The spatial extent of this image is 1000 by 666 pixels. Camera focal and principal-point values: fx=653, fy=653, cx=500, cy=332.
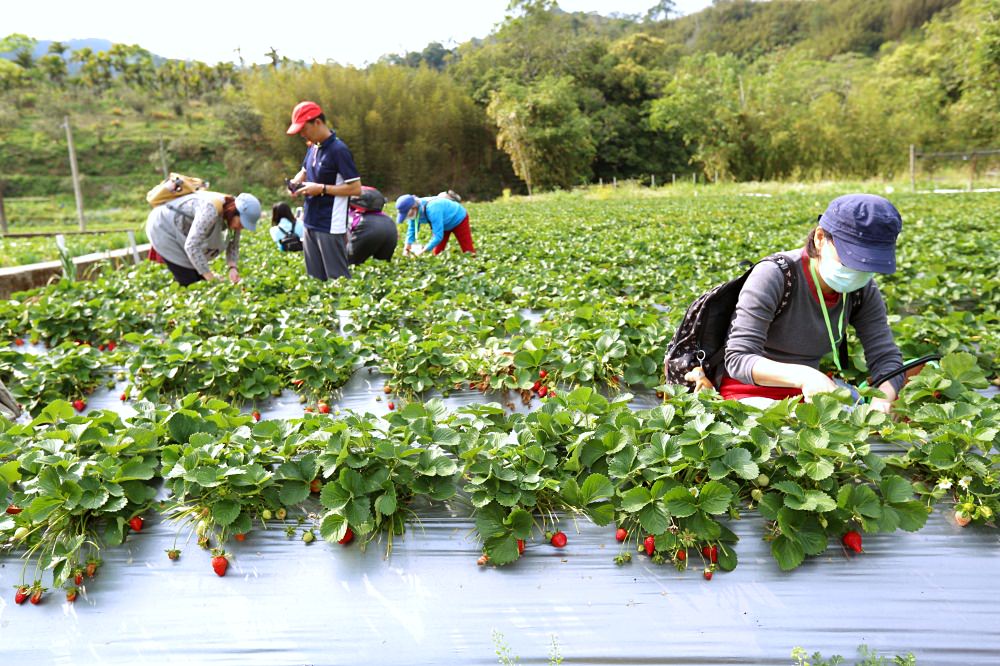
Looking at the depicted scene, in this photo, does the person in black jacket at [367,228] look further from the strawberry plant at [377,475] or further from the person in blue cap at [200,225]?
the strawberry plant at [377,475]

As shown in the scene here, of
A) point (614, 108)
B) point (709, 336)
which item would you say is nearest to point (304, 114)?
point (709, 336)

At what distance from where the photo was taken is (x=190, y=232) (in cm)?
504

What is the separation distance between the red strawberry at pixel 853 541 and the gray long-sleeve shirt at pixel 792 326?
57cm

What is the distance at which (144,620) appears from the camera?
1.61 metres

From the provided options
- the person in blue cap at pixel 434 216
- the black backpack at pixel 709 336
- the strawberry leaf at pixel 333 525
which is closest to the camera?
the strawberry leaf at pixel 333 525

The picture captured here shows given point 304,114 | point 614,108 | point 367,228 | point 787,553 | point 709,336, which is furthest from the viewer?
point 614,108

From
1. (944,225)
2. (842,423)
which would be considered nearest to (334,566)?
(842,423)

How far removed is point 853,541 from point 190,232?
488 centimetres

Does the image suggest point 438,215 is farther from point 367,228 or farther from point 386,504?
point 386,504

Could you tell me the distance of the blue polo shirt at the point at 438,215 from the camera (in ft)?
23.0

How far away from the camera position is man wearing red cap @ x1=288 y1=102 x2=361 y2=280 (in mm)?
4848

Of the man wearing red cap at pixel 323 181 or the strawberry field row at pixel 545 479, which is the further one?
the man wearing red cap at pixel 323 181

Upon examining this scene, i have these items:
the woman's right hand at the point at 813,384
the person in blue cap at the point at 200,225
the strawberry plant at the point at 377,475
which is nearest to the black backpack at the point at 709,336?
the woman's right hand at the point at 813,384

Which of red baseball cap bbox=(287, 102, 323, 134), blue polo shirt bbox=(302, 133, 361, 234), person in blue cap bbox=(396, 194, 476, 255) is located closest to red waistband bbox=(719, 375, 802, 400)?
blue polo shirt bbox=(302, 133, 361, 234)
